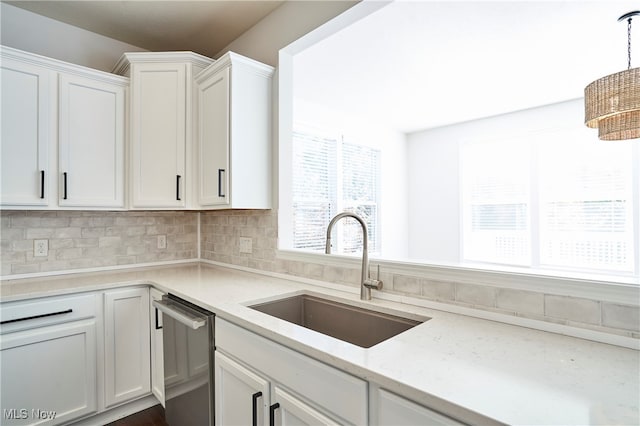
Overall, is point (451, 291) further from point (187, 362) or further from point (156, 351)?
point (156, 351)

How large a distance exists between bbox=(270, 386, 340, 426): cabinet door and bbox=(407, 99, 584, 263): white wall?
168 inches

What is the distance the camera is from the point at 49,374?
1.75 metres

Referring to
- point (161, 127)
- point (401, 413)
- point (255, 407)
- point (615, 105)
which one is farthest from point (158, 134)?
point (615, 105)

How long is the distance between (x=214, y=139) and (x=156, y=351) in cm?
139

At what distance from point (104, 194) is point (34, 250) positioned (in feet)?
1.82

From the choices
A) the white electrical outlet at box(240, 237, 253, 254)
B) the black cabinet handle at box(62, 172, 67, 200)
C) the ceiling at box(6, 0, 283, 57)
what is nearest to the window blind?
the white electrical outlet at box(240, 237, 253, 254)

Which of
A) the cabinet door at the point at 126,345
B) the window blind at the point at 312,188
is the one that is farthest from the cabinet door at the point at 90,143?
the window blind at the point at 312,188

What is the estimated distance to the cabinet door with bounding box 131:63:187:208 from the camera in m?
2.21

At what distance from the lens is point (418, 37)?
250cm

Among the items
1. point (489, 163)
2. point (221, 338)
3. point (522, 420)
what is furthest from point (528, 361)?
point (489, 163)

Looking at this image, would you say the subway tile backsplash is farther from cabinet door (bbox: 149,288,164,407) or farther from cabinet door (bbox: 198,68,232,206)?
cabinet door (bbox: 149,288,164,407)

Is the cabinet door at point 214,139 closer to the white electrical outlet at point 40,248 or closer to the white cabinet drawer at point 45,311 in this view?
the white cabinet drawer at point 45,311

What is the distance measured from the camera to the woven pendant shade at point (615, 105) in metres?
1.83

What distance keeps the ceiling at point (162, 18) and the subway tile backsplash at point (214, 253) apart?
1.34m
